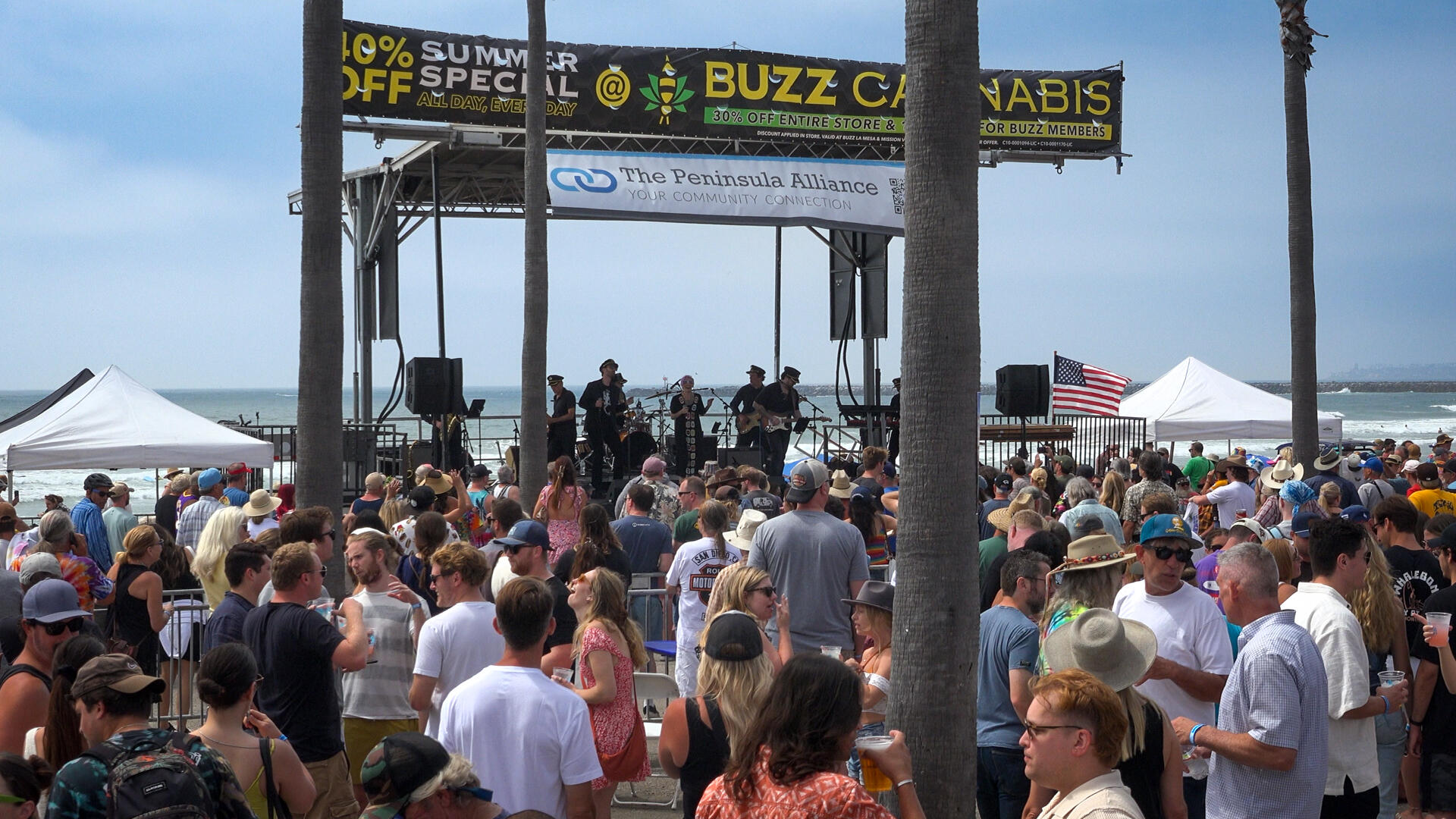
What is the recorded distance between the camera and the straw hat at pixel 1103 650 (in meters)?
3.46

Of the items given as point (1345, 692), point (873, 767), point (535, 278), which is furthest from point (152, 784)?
point (535, 278)

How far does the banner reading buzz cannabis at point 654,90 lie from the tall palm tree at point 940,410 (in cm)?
1225

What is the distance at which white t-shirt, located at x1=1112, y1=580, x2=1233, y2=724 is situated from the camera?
4426 mm

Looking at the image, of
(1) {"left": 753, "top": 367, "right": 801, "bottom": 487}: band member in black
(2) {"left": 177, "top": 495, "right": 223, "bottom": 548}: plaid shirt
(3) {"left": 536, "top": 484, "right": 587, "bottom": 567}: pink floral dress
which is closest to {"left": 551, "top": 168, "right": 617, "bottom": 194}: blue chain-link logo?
(1) {"left": 753, "top": 367, "right": 801, "bottom": 487}: band member in black

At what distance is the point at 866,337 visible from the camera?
20609mm

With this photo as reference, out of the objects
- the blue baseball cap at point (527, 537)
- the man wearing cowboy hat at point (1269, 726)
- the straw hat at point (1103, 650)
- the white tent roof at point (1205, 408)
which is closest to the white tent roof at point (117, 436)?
the blue baseball cap at point (527, 537)

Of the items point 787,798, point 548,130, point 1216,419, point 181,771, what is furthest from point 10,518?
point 1216,419

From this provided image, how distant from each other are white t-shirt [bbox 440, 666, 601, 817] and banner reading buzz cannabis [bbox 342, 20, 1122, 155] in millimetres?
13264

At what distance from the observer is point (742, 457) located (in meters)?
18.5

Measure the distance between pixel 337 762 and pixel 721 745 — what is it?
6.58 ft

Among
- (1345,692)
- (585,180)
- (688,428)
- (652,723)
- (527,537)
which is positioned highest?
(585,180)

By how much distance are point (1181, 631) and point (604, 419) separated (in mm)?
14073

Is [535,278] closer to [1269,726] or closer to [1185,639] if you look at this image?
[1185,639]

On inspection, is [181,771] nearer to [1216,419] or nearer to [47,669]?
[47,669]
